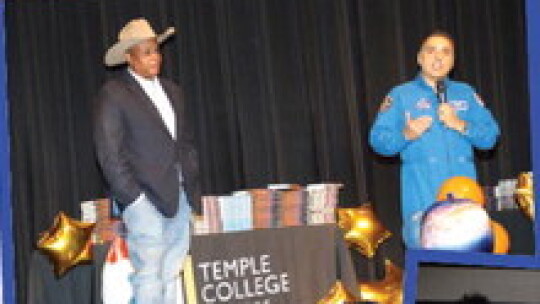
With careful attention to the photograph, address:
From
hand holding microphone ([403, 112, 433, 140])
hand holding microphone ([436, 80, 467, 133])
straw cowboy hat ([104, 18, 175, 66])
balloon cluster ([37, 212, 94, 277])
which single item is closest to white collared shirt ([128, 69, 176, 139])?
straw cowboy hat ([104, 18, 175, 66])

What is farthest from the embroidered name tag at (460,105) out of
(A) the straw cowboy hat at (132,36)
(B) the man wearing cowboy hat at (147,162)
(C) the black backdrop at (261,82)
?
(C) the black backdrop at (261,82)

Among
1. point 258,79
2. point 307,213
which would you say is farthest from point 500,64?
point 307,213

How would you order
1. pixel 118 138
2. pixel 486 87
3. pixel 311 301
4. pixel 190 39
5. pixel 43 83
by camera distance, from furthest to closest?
pixel 486 87 < pixel 190 39 < pixel 43 83 < pixel 311 301 < pixel 118 138

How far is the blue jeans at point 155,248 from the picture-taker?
3.64 meters

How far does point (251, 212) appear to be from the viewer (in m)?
4.53

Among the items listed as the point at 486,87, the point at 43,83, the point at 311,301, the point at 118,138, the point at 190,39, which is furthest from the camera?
the point at 486,87

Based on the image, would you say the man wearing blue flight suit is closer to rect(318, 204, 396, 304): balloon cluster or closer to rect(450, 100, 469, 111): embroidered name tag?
rect(450, 100, 469, 111): embroidered name tag

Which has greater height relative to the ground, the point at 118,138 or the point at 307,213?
the point at 118,138

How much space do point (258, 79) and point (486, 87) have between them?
159 cm

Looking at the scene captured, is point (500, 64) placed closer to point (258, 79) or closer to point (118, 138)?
point (258, 79)

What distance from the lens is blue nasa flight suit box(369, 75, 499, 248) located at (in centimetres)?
367

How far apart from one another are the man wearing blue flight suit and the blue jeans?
89cm

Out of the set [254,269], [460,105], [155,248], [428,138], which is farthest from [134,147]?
[460,105]

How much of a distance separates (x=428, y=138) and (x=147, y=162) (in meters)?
1.15
